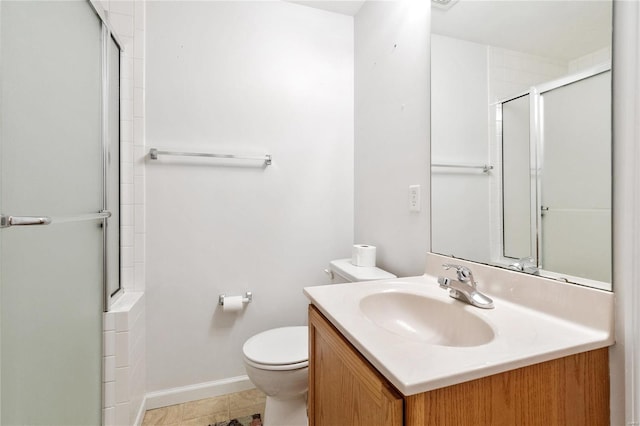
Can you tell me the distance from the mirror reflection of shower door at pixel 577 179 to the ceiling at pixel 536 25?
10 cm

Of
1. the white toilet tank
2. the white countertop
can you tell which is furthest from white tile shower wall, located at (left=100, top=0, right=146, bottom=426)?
the white countertop

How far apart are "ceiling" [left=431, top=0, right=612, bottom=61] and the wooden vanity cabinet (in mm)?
716

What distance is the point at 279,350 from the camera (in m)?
1.27

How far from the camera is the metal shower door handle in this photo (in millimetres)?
646

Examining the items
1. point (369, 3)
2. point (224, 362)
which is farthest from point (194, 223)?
point (369, 3)

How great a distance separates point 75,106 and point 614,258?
159 cm

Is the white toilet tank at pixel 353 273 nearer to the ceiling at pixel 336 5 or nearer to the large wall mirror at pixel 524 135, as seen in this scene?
the large wall mirror at pixel 524 135

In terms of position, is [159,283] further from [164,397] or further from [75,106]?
[75,106]

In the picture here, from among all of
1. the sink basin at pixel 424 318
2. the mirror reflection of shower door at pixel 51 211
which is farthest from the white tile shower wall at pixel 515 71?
the mirror reflection of shower door at pixel 51 211

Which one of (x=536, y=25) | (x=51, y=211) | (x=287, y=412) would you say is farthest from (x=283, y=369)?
(x=536, y=25)

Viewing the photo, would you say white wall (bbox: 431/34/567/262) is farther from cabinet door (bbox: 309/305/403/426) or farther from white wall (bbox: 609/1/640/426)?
cabinet door (bbox: 309/305/403/426)

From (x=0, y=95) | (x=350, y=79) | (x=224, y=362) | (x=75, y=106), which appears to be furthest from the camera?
(x=350, y=79)

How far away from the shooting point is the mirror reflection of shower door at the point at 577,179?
633mm

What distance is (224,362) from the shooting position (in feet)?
5.15
